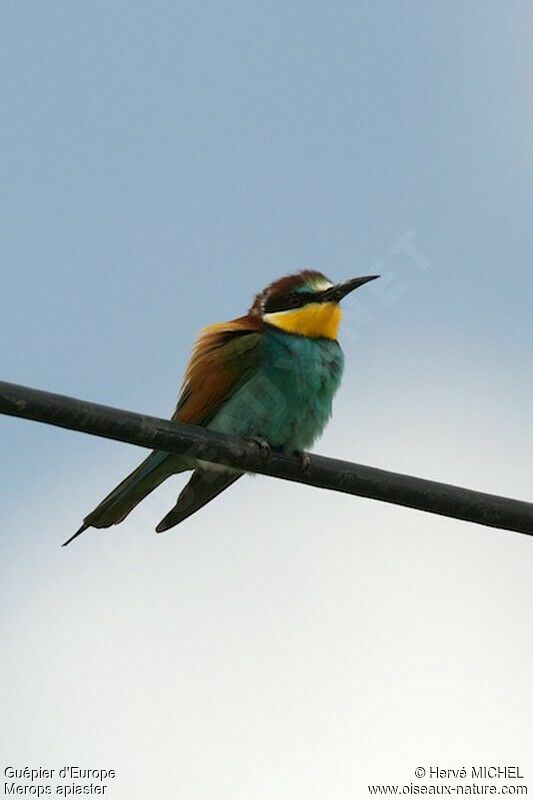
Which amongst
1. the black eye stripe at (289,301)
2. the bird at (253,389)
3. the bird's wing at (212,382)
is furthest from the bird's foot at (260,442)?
the black eye stripe at (289,301)

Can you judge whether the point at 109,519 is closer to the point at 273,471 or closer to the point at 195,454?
the point at 273,471

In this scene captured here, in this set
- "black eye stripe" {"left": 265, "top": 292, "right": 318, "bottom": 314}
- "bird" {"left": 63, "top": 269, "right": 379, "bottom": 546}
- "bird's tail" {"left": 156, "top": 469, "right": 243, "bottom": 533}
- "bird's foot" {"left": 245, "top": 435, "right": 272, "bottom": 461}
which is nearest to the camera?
"bird's foot" {"left": 245, "top": 435, "right": 272, "bottom": 461}

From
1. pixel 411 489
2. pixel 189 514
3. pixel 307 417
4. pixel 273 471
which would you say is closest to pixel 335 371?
pixel 307 417

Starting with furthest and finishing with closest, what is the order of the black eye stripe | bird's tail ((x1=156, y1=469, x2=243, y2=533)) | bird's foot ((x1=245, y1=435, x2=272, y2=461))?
the black eye stripe → bird's tail ((x1=156, y1=469, x2=243, y2=533)) → bird's foot ((x1=245, y1=435, x2=272, y2=461))

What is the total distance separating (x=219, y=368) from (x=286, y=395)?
0.22m

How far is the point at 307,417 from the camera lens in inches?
159

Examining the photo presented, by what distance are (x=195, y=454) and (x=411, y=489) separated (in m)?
0.43

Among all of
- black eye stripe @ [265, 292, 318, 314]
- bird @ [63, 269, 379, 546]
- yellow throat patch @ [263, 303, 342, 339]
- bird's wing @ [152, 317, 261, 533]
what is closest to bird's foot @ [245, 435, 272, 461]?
bird @ [63, 269, 379, 546]

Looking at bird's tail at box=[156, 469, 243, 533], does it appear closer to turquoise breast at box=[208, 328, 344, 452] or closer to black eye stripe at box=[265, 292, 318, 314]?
turquoise breast at box=[208, 328, 344, 452]

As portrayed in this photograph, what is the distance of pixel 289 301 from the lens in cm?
432

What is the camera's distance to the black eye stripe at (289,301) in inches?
169

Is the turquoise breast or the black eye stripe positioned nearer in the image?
the turquoise breast

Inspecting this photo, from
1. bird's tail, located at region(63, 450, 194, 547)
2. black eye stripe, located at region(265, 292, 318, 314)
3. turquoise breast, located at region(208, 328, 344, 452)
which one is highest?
black eye stripe, located at region(265, 292, 318, 314)

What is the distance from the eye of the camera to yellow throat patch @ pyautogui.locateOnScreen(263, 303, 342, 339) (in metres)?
4.20
